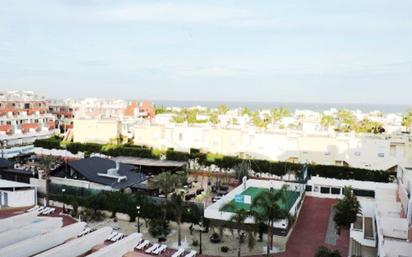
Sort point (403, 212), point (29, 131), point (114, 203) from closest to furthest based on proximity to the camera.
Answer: point (403, 212) < point (114, 203) < point (29, 131)

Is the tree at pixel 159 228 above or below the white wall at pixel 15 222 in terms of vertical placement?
below

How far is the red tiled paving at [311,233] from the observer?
2816 centimetres

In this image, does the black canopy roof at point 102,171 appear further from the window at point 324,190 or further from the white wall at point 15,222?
the window at point 324,190

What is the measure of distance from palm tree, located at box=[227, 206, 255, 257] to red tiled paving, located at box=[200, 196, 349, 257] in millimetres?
2134

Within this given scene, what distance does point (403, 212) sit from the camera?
2834 centimetres

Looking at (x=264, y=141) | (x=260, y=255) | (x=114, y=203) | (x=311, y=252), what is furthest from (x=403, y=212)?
(x=264, y=141)

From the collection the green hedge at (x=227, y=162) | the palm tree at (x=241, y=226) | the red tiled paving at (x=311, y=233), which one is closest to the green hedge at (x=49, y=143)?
the green hedge at (x=227, y=162)

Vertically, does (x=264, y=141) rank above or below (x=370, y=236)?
above

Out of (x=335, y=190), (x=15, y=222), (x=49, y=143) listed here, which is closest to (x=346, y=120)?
(x=335, y=190)

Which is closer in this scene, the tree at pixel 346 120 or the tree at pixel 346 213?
the tree at pixel 346 213

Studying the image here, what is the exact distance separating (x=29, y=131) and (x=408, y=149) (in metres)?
57.6

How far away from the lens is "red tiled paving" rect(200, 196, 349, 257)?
28.2 metres

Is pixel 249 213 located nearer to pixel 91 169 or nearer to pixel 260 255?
pixel 260 255

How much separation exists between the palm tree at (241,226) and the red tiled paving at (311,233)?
2134 millimetres
